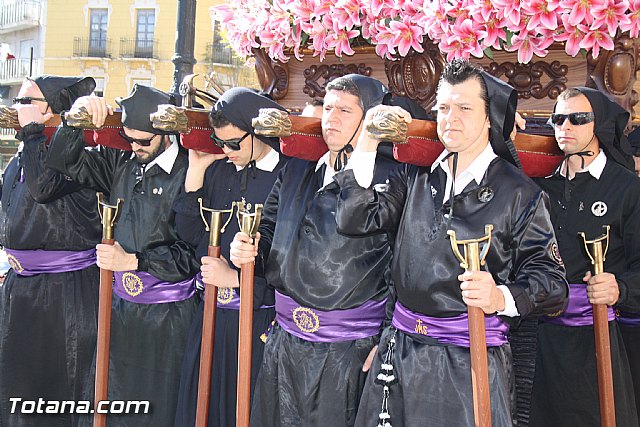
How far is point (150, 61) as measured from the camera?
92.9ft

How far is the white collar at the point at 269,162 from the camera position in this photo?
4.17 m

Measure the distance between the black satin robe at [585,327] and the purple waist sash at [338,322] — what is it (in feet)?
3.30

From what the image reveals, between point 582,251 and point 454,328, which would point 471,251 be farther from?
point 582,251

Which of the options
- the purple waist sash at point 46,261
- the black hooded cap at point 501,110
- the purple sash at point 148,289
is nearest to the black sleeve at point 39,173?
the purple waist sash at point 46,261

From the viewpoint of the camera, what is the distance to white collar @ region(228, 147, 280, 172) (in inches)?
164

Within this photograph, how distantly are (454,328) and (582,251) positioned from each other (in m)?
1.09

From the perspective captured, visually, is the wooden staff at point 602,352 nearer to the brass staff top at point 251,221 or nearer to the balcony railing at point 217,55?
the brass staff top at point 251,221

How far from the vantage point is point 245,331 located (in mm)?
3551

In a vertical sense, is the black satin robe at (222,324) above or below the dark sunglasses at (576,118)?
below

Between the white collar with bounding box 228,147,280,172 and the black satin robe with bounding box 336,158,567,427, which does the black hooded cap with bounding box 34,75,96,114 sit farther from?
the black satin robe with bounding box 336,158,567,427

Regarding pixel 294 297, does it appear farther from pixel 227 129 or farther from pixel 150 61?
pixel 150 61

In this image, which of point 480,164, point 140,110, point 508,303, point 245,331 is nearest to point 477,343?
point 508,303

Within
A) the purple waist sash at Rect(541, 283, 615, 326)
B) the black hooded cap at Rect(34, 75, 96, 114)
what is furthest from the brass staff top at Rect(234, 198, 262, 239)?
the black hooded cap at Rect(34, 75, 96, 114)

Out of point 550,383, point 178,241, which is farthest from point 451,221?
point 178,241
